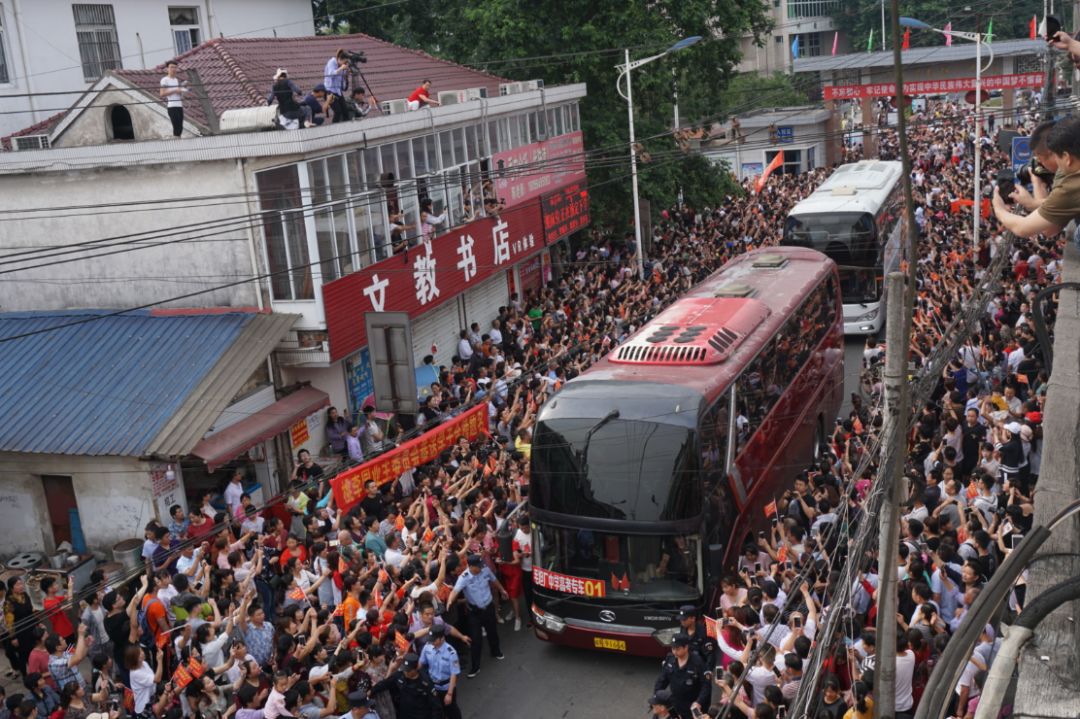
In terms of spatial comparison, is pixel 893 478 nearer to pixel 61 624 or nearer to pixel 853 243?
pixel 61 624

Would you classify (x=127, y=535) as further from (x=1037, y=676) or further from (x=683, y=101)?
(x=683, y=101)

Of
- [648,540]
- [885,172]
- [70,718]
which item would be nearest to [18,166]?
[70,718]

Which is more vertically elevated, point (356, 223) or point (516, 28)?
point (516, 28)

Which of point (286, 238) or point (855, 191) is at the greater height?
point (286, 238)

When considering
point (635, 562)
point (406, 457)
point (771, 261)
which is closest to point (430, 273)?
point (406, 457)

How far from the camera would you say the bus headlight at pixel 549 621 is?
11117mm

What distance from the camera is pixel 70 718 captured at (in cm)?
871

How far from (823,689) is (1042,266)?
14.7m

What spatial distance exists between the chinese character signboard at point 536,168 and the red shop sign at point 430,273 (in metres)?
0.41

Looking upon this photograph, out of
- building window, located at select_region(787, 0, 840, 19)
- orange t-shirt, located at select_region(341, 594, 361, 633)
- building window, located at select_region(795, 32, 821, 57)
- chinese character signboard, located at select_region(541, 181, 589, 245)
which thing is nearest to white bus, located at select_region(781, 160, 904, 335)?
chinese character signboard, located at select_region(541, 181, 589, 245)

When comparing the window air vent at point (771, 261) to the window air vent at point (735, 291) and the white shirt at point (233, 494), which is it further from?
the white shirt at point (233, 494)

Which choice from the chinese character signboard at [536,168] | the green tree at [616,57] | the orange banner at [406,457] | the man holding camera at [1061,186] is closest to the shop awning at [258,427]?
the orange banner at [406,457]

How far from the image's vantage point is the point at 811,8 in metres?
84.2

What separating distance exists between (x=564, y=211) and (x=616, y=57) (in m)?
4.52
